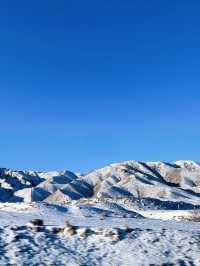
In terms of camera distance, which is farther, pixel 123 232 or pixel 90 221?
pixel 90 221

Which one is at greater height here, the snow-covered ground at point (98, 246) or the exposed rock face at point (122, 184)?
the exposed rock face at point (122, 184)

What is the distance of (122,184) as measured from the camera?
494ft

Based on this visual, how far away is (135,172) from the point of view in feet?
549

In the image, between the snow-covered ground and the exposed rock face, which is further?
the exposed rock face

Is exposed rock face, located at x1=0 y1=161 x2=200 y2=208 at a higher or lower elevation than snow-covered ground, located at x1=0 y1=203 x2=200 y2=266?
higher

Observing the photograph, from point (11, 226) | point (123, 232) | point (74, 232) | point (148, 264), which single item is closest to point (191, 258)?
point (148, 264)

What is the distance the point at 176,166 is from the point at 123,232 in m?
171

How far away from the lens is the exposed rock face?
137 meters

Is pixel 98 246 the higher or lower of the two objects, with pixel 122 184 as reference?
lower

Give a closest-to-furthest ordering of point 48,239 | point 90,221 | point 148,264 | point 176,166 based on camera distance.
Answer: point 148,264, point 48,239, point 90,221, point 176,166

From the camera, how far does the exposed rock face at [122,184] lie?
13696cm

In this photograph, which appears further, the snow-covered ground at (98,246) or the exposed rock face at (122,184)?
the exposed rock face at (122,184)

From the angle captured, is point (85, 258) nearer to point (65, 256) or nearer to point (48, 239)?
point (65, 256)

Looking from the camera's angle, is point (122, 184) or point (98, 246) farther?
point (122, 184)
